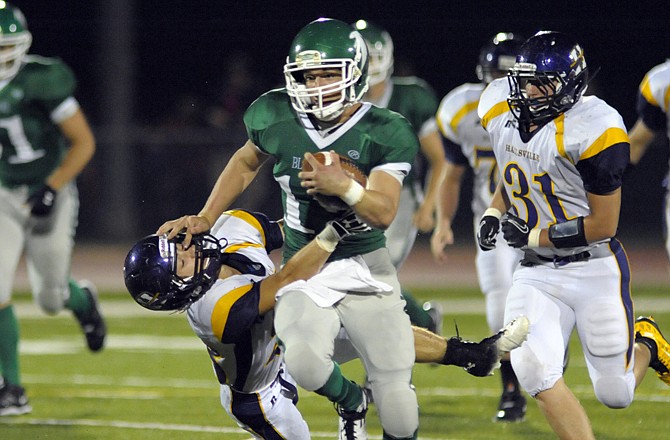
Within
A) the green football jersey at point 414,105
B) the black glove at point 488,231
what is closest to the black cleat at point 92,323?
the green football jersey at point 414,105

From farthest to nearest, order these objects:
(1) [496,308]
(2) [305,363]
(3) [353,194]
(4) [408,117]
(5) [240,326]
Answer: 1. (4) [408,117]
2. (1) [496,308]
3. (5) [240,326]
4. (2) [305,363]
5. (3) [353,194]

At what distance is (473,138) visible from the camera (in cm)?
593

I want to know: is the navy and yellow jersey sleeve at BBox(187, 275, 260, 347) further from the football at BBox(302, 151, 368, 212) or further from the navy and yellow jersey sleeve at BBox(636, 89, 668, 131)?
the navy and yellow jersey sleeve at BBox(636, 89, 668, 131)

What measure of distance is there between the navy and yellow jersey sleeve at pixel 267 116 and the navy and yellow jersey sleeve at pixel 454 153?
1851mm

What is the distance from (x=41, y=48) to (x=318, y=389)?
11.3 metres

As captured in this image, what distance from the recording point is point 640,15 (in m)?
15.5

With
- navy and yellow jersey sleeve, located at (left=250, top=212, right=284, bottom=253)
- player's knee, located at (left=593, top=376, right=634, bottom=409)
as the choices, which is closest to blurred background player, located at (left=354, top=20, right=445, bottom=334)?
→ navy and yellow jersey sleeve, located at (left=250, top=212, right=284, bottom=253)

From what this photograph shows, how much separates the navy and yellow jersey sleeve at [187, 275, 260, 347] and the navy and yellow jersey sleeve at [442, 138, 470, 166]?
2111 millimetres

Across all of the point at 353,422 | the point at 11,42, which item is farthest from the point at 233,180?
the point at 11,42

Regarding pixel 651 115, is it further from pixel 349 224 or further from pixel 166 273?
pixel 166 273

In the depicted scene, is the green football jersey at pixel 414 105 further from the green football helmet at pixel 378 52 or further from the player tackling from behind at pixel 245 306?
the player tackling from behind at pixel 245 306

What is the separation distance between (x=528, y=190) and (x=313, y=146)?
0.78 meters

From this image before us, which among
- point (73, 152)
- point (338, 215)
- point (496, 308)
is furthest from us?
point (73, 152)

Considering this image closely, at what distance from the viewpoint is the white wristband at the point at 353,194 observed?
370cm
